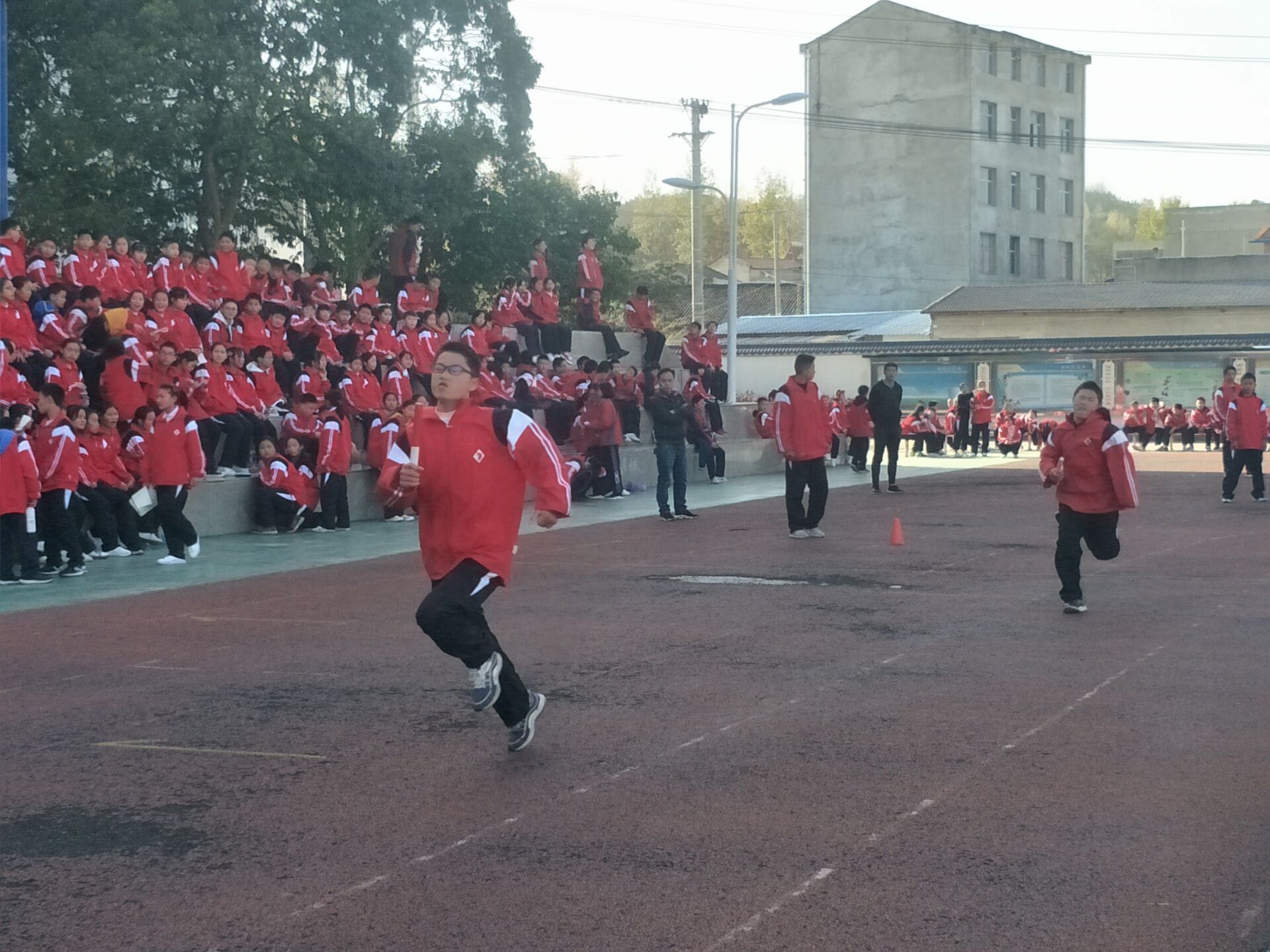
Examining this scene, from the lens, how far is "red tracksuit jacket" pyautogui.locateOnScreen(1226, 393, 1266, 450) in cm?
2077

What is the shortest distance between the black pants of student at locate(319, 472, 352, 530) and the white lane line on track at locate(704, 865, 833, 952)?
1489cm

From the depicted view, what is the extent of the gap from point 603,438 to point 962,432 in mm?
17493

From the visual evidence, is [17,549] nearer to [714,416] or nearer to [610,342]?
[610,342]

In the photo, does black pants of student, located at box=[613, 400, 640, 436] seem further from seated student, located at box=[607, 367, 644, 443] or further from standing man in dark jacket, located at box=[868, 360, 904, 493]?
standing man in dark jacket, located at box=[868, 360, 904, 493]

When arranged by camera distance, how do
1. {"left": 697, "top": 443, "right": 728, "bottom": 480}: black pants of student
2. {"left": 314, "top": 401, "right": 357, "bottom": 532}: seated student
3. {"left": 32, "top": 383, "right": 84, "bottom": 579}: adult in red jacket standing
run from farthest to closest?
1. {"left": 697, "top": 443, "right": 728, "bottom": 480}: black pants of student
2. {"left": 314, "top": 401, "right": 357, "bottom": 532}: seated student
3. {"left": 32, "top": 383, "right": 84, "bottom": 579}: adult in red jacket standing

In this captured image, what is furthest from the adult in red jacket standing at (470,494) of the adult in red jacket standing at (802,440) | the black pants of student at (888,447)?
the black pants of student at (888,447)

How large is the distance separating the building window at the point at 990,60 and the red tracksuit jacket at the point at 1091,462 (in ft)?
206

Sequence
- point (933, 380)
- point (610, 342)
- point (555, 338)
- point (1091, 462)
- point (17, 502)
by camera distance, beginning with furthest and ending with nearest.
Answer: point (933, 380), point (610, 342), point (555, 338), point (17, 502), point (1091, 462)

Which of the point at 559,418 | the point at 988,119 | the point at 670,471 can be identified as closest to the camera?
the point at 670,471

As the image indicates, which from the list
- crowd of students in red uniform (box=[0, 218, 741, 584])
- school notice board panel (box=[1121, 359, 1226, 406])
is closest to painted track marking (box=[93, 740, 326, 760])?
crowd of students in red uniform (box=[0, 218, 741, 584])

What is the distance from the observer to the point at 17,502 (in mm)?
13547

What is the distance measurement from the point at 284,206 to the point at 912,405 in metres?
18.7

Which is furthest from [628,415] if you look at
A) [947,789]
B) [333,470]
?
[947,789]

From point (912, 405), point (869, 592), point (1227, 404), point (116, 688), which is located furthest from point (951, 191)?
Answer: point (116, 688)
